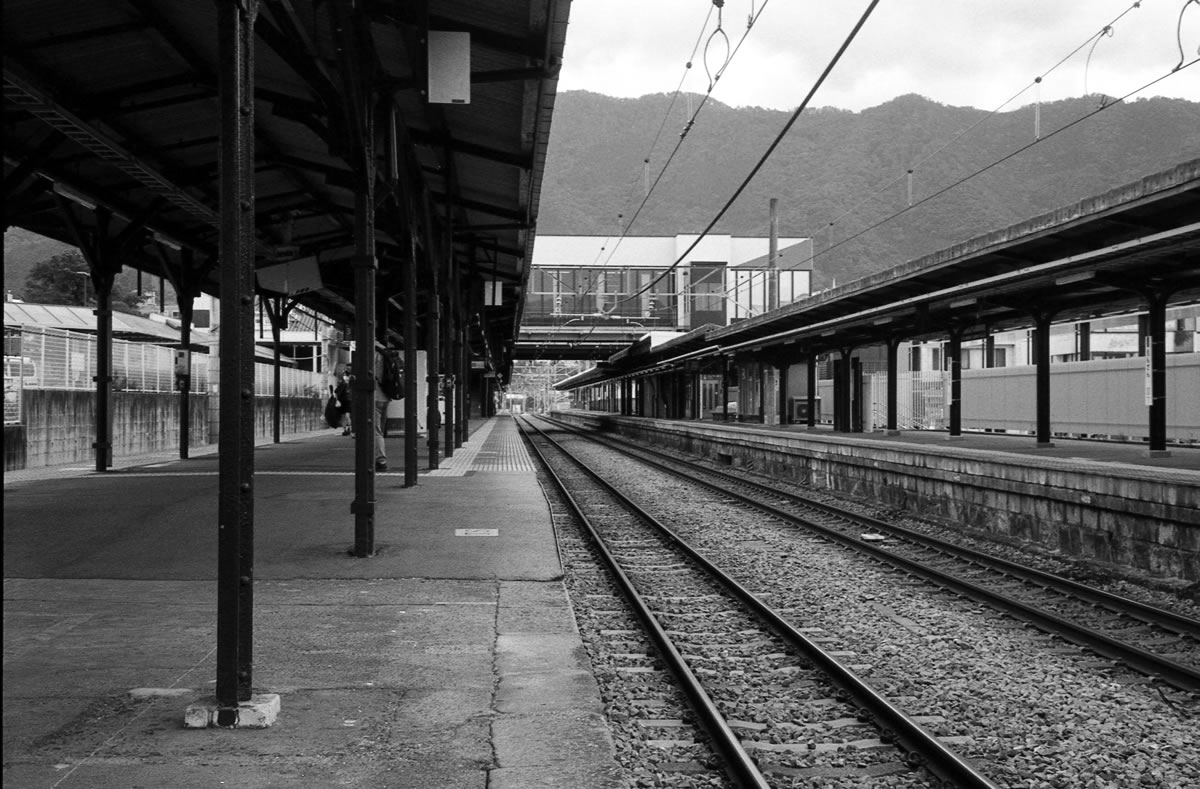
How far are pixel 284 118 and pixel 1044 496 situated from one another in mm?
8619

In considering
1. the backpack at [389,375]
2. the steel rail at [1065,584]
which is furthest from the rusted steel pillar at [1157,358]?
the backpack at [389,375]

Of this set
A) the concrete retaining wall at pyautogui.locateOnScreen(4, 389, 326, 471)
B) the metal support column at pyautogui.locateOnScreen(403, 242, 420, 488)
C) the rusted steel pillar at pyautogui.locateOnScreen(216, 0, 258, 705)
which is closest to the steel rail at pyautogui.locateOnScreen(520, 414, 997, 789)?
the rusted steel pillar at pyautogui.locateOnScreen(216, 0, 258, 705)

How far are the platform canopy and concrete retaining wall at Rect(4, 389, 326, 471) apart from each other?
111 inches

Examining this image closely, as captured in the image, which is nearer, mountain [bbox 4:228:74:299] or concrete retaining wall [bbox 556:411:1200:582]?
concrete retaining wall [bbox 556:411:1200:582]

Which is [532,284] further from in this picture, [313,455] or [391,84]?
[391,84]

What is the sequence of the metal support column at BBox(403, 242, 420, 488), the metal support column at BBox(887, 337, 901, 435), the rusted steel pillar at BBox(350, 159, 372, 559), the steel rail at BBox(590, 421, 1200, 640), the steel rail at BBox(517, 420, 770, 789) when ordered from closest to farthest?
the steel rail at BBox(517, 420, 770, 789)
the steel rail at BBox(590, 421, 1200, 640)
the rusted steel pillar at BBox(350, 159, 372, 559)
the metal support column at BBox(403, 242, 420, 488)
the metal support column at BBox(887, 337, 901, 435)

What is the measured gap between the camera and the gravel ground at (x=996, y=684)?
4.45 m

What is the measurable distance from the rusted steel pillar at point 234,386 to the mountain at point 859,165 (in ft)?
30.0

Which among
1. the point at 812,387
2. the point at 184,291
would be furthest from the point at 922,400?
the point at 184,291

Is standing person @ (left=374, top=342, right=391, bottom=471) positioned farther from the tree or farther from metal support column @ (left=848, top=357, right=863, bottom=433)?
the tree

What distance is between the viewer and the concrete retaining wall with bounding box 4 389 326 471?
17094 mm

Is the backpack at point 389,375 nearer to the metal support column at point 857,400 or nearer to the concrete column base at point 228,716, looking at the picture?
the concrete column base at point 228,716

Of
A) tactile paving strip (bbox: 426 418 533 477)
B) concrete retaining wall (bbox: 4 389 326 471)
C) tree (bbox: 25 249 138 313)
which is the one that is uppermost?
tree (bbox: 25 249 138 313)

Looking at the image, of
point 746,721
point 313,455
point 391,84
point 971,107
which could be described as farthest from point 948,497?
point 971,107
